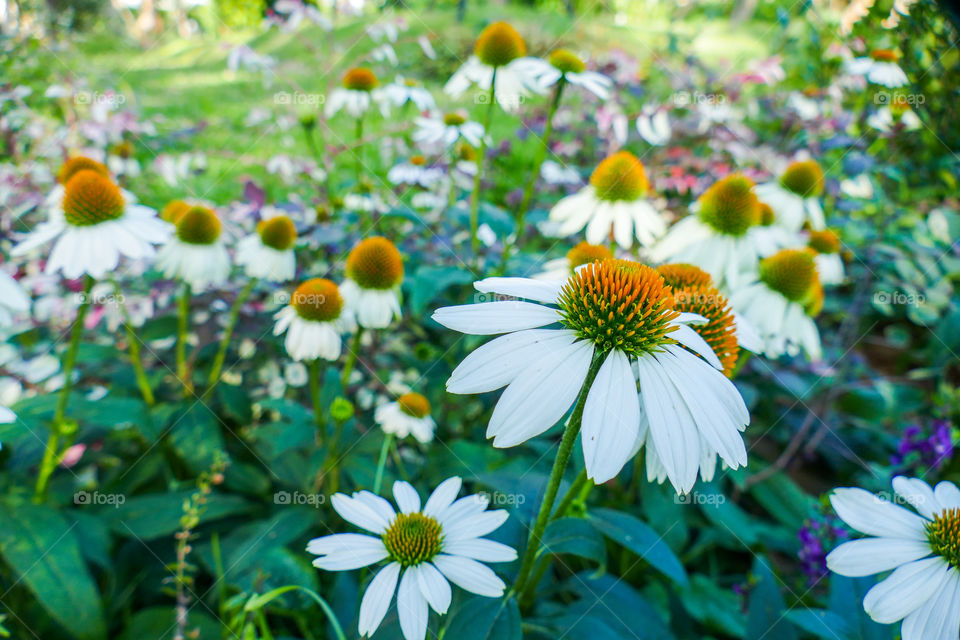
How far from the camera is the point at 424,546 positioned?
0.95 meters

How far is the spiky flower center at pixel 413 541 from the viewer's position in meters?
0.94

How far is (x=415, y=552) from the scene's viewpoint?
0.95 metres

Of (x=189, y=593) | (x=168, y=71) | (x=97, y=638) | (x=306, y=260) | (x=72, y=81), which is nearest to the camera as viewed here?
(x=97, y=638)

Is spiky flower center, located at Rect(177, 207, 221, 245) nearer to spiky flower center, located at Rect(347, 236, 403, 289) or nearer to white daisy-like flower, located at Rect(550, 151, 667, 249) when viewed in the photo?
spiky flower center, located at Rect(347, 236, 403, 289)

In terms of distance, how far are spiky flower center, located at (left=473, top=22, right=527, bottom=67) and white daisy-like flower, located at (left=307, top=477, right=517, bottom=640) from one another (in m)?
1.47

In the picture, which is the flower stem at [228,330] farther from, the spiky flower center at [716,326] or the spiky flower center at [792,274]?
the spiky flower center at [792,274]

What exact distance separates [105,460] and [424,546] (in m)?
1.51

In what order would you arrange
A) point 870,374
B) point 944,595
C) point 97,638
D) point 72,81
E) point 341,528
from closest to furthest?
point 944,595 → point 97,638 → point 341,528 → point 870,374 → point 72,81

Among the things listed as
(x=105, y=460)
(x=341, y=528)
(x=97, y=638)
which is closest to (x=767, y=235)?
(x=341, y=528)

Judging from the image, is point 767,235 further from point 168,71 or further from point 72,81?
point 168,71

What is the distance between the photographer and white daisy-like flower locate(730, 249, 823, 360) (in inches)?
59.5

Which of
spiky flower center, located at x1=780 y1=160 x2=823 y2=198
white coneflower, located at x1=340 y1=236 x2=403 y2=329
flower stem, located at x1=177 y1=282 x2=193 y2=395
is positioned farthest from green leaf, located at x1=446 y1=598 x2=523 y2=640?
spiky flower center, located at x1=780 y1=160 x2=823 y2=198

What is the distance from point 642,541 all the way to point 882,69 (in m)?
2.45

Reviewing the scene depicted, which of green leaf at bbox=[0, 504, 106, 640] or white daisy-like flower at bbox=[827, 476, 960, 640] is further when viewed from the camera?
green leaf at bbox=[0, 504, 106, 640]
